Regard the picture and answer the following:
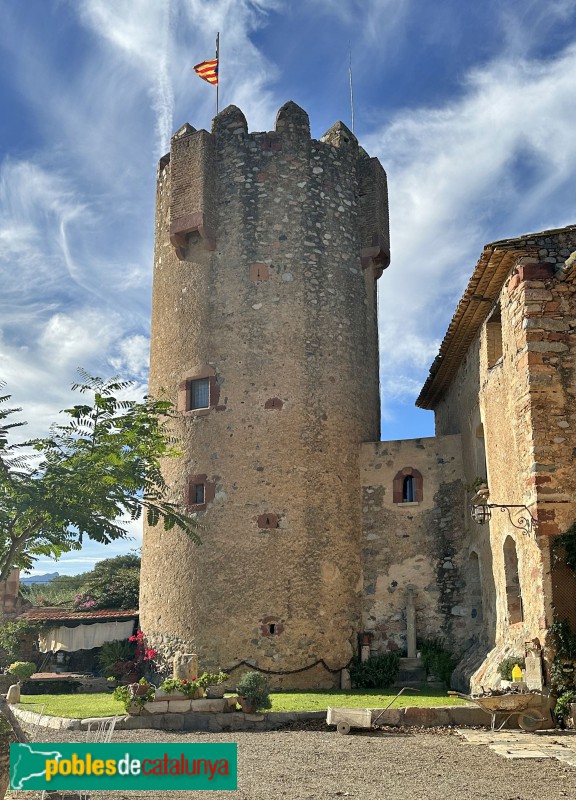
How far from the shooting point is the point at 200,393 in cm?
1992

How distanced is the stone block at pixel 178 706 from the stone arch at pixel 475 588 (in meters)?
7.40

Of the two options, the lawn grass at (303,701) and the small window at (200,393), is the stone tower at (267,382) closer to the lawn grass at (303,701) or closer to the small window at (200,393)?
the small window at (200,393)

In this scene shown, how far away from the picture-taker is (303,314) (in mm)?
20031

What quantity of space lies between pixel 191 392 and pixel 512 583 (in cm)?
903

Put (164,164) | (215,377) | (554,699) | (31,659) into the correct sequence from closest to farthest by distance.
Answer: (554,699) < (215,377) < (164,164) < (31,659)

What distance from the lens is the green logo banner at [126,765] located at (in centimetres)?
624

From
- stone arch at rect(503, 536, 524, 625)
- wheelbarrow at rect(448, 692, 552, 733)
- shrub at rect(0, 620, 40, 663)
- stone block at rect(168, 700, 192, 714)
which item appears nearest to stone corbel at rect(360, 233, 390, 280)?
stone arch at rect(503, 536, 524, 625)

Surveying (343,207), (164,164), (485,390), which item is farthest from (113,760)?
(164,164)

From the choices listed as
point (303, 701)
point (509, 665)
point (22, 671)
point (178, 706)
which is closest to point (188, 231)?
point (303, 701)

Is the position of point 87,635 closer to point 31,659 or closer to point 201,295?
point 31,659

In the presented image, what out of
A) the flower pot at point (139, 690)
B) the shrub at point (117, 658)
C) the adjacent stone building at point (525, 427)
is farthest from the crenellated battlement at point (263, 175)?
the flower pot at point (139, 690)

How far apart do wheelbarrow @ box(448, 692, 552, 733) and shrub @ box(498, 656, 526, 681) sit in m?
1.21

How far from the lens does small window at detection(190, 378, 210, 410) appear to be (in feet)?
65.0

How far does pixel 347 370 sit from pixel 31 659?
45.4 feet
